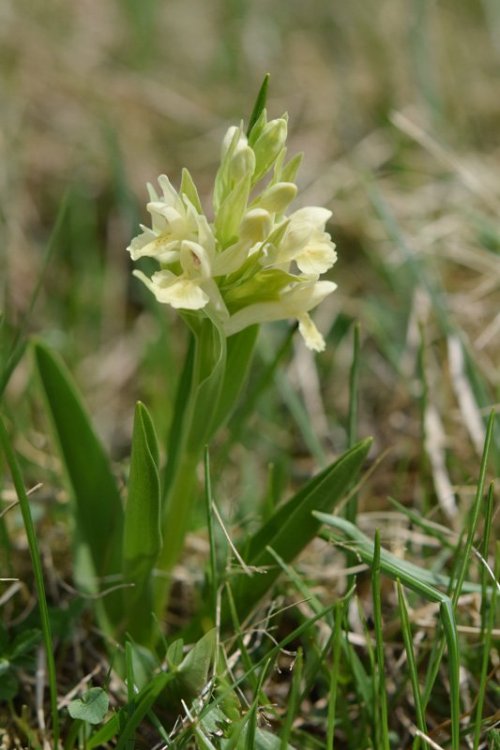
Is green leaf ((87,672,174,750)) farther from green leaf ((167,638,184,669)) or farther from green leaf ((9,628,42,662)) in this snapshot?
green leaf ((9,628,42,662))

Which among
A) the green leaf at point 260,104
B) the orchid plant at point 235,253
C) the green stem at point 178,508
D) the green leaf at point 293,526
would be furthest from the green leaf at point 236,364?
the green leaf at point 260,104

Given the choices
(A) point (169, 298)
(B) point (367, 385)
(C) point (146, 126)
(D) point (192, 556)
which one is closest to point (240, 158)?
(A) point (169, 298)

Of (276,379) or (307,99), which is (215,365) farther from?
(307,99)

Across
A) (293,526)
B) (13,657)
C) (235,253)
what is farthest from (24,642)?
(235,253)

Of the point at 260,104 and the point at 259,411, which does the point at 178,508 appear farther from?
the point at 259,411

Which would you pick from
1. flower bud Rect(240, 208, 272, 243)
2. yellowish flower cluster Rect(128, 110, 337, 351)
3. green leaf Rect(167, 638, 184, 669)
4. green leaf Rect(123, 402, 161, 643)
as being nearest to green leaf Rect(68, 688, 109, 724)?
green leaf Rect(167, 638, 184, 669)

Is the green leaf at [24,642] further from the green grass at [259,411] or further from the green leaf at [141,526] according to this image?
the green leaf at [141,526]

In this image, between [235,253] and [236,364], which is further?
[236,364]
